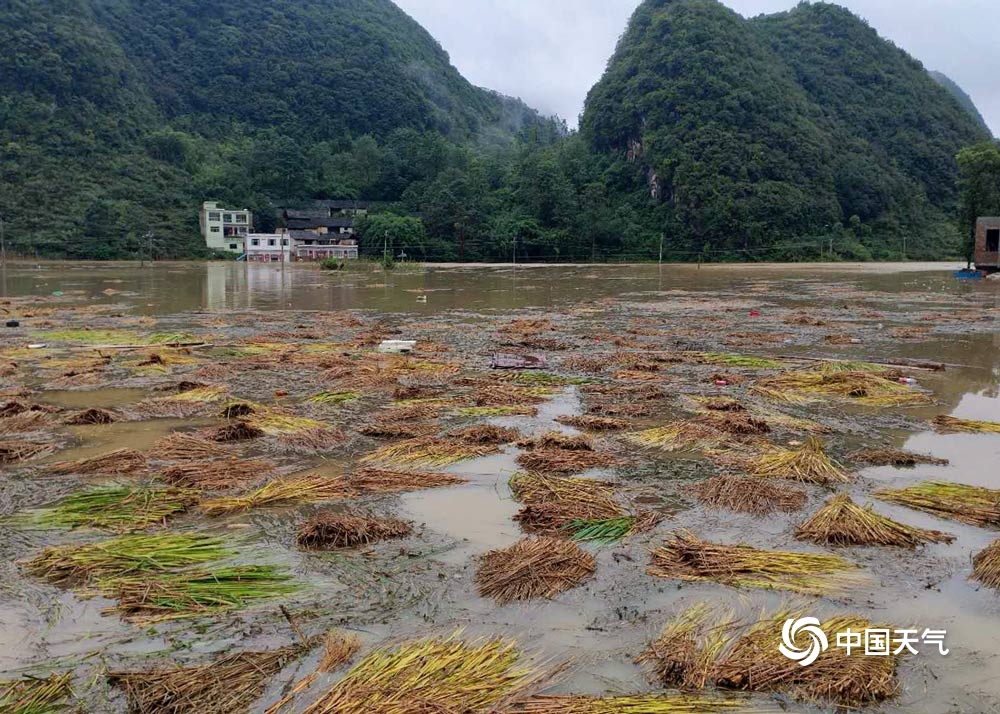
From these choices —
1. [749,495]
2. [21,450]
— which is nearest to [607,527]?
[749,495]

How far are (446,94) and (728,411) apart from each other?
131 m

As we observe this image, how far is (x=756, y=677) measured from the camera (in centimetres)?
272

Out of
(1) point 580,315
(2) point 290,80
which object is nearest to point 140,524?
(1) point 580,315

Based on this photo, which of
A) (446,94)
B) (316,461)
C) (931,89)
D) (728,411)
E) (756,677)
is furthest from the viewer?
(446,94)

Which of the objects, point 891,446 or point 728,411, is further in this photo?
point 728,411

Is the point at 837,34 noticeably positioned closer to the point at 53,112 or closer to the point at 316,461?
the point at 53,112

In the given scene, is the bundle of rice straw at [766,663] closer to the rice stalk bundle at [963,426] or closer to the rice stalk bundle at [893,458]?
the rice stalk bundle at [893,458]

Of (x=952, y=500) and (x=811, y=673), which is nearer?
(x=811, y=673)

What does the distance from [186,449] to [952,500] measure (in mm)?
5263

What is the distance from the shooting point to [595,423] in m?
6.34

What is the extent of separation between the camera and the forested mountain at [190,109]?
6888 cm

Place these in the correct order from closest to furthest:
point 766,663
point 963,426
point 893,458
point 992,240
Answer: point 766,663, point 893,458, point 963,426, point 992,240

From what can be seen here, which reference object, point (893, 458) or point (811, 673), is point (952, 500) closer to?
point (893, 458)

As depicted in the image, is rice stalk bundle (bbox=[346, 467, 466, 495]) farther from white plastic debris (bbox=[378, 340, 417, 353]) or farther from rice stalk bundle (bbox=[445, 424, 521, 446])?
white plastic debris (bbox=[378, 340, 417, 353])
